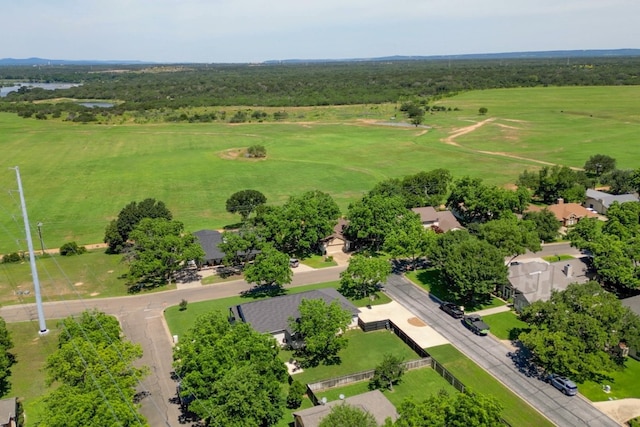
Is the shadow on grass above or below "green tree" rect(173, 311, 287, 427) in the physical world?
below

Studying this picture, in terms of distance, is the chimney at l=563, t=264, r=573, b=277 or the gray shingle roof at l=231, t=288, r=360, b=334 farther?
the chimney at l=563, t=264, r=573, b=277

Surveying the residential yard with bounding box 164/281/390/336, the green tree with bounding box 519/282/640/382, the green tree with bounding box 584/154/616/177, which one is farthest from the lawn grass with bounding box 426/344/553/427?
the green tree with bounding box 584/154/616/177

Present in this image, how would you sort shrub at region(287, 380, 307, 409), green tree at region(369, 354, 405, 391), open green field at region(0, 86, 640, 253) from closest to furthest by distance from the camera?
shrub at region(287, 380, 307, 409) → green tree at region(369, 354, 405, 391) → open green field at region(0, 86, 640, 253)

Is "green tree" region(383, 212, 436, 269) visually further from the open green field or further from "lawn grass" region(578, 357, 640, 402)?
the open green field

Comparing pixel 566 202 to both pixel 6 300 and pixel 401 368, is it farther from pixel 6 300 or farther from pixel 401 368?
pixel 6 300

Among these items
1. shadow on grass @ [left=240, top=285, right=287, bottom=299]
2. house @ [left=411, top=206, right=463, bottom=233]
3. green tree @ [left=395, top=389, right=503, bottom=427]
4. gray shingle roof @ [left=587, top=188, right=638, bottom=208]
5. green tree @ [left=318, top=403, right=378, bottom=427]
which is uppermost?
green tree @ [left=395, top=389, right=503, bottom=427]

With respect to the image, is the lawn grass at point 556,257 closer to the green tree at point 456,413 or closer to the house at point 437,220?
the house at point 437,220

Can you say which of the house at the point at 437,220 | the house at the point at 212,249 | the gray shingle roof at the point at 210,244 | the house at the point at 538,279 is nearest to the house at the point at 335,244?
the house at the point at 212,249
